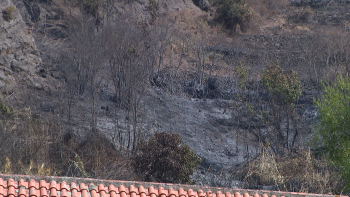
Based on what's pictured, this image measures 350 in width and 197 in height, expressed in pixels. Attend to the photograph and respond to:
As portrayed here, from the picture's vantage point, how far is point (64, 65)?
2533 centimetres

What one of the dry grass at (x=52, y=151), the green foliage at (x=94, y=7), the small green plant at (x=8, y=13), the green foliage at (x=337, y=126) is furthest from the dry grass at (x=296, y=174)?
the green foliage at (x=94, y=7)

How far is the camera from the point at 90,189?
978 cm

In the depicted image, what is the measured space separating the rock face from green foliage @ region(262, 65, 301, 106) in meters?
12.1

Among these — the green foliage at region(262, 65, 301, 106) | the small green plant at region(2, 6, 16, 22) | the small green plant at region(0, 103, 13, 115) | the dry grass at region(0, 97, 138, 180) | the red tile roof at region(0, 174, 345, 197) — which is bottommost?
the dry grass at region(0, 97, 138, 180)

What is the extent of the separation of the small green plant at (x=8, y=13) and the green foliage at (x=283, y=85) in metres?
14.5

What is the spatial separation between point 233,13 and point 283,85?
65.9ft

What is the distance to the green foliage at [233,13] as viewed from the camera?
3931 centimetres

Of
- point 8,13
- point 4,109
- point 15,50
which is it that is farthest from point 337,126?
point 8,13

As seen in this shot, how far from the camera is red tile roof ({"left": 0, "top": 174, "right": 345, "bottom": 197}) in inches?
368

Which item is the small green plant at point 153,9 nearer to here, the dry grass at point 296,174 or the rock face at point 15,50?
Answer: the rock face at point 15,50

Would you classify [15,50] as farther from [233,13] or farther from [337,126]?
[233,13]

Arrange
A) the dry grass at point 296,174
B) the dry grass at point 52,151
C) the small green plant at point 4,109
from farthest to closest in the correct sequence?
the small green plant at point 4,109 → the dry grass at point 296,174 → the dry grass at point 52,151

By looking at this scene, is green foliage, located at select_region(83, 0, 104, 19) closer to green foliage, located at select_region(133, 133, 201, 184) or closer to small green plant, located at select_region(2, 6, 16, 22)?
small green plant, located at select_region(2, 6, 16, 22)

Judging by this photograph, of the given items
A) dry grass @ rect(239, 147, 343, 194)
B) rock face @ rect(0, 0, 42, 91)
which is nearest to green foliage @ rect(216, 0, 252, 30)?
rock face @ rect(0, 0, 42, 91)
